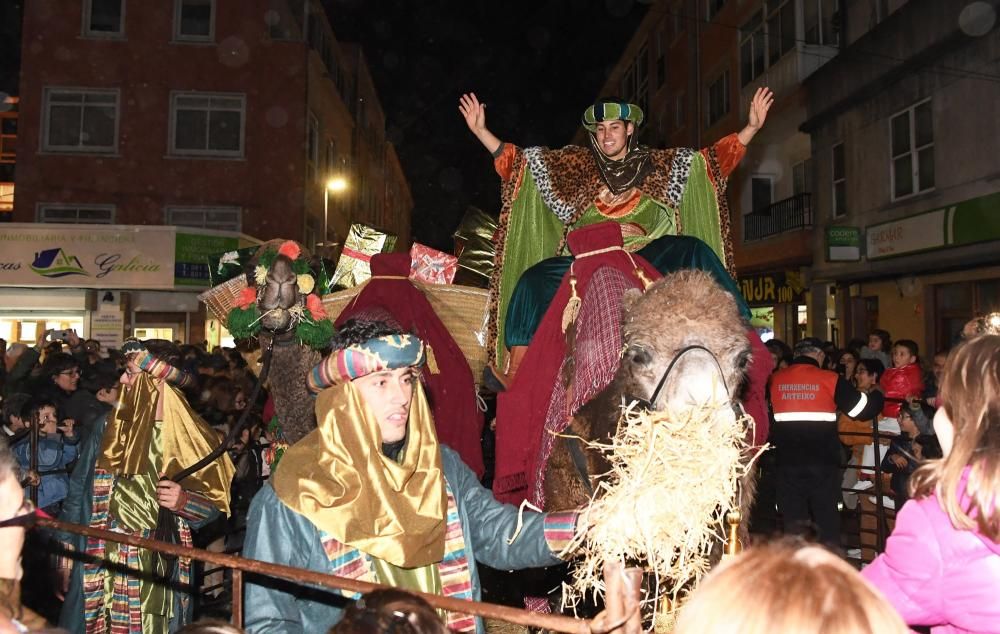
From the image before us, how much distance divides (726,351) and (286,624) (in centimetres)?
207

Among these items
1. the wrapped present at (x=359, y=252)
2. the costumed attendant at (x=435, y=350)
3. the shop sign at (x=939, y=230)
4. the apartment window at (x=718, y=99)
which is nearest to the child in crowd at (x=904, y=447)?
the costumed attendant at (x=435, y=350)

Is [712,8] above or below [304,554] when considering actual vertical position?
above

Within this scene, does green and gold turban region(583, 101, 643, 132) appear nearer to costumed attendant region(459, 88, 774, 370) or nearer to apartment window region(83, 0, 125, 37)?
costumed attendant region(459, 88, 774, 370)

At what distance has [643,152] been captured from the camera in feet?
18.7

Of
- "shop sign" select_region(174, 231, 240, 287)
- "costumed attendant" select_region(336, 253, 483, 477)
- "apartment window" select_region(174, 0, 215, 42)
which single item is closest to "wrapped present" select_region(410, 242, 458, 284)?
"costumed attendant" select_region(336, 253, 483, 477)

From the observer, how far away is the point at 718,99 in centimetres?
2795

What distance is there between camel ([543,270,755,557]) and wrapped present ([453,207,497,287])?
4.81m

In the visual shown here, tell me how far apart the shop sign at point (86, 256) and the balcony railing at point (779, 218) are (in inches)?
618

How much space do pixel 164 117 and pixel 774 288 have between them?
704 inches

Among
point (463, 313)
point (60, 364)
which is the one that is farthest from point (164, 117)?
point (463, 313)

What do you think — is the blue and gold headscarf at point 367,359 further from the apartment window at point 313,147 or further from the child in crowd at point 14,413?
the apartment window at point 313,147

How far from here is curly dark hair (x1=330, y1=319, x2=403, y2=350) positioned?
2965mm

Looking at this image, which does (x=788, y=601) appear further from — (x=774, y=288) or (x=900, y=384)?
(x=774, y=288)

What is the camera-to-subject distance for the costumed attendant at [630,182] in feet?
18.5
